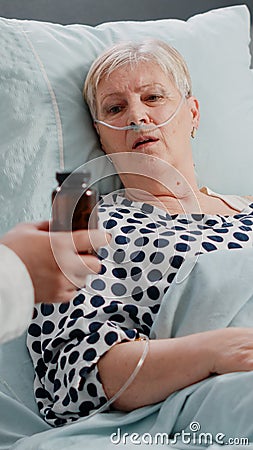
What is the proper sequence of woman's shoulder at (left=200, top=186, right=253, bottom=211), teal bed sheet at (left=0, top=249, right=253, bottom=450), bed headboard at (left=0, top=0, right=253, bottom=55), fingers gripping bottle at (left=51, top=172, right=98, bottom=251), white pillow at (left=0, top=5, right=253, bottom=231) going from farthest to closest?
bed headboard at (left=0, top=0, right=253, bottom=55), woman's shoulder at (left=200, top=186, right=253, bottom=211), white pillow at (left=0, top=5, right=253, bottom=231), teal bed sheet at (left=0, top=249, right=253, bottom=450), fingers gripping bottle at (left=51, top=172, right=98, bottom=251)

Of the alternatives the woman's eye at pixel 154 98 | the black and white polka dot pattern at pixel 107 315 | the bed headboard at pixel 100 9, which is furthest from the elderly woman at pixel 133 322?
the bed headboard at pixel 100 9

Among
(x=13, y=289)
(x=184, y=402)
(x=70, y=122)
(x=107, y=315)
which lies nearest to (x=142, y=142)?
(x=70, y=122)

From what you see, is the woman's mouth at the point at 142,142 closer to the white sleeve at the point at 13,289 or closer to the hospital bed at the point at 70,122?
the hospital bed at the point at 70,122

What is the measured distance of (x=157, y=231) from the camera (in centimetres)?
117

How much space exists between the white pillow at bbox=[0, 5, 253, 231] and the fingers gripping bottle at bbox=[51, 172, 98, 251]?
20 cm

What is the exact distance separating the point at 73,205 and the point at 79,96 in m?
0.66

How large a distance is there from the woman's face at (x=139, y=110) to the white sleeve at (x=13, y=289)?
560mm

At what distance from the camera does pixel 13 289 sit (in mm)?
799

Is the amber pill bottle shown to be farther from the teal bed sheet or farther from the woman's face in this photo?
the woman's face

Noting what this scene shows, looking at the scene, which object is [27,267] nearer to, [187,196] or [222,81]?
[187,196]

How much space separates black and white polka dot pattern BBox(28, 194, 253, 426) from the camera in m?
1.05

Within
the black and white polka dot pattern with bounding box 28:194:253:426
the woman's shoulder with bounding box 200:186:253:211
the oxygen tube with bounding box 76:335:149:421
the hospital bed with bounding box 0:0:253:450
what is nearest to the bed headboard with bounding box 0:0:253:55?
the hospital bed with bounding box 0:0:253:450

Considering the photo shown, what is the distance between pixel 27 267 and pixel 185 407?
0.35 metres

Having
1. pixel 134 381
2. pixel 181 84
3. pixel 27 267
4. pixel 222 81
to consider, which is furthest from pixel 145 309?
pixel 222 81
